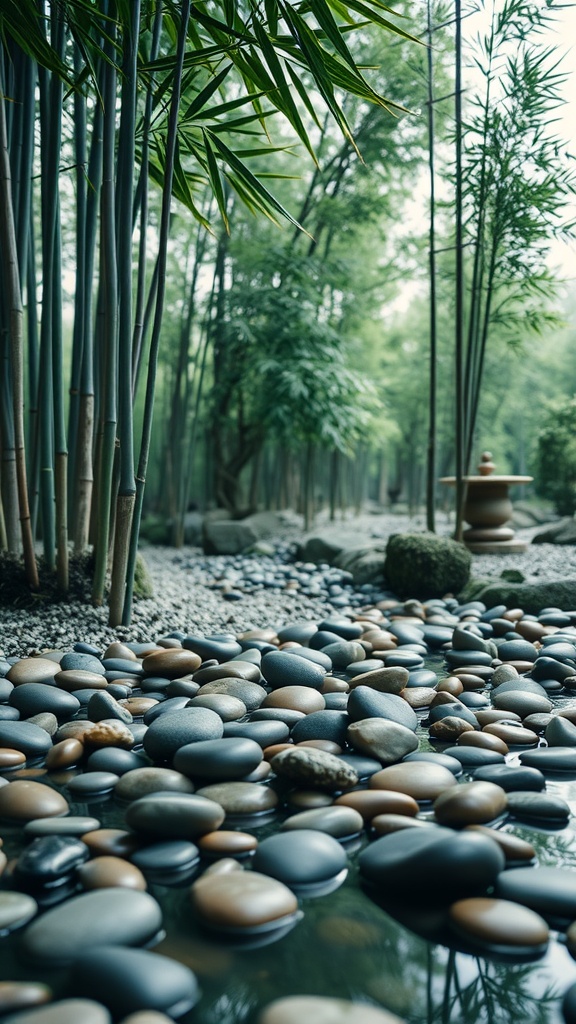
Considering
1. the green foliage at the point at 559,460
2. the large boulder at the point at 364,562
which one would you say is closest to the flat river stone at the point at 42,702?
the large boulder at the point at 364,562

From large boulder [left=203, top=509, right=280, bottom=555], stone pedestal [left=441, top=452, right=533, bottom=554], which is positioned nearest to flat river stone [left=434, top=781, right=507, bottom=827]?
A: stone pedestal [left=441, top=452, right=533, bottom=554]

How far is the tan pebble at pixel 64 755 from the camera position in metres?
1.27

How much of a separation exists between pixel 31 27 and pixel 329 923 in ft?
6.76

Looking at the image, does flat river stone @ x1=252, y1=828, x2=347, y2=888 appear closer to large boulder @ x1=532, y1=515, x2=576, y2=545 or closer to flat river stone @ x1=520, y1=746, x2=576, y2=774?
flat river stone @ x1=520, y1=746, x2=576, y2=774

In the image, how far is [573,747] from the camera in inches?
53.6

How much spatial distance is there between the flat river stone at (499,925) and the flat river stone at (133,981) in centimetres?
31

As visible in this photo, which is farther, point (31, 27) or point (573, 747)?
point (31, 27)

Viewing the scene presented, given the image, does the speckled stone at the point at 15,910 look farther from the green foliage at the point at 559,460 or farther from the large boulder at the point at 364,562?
the green foliage at the point at 559,460

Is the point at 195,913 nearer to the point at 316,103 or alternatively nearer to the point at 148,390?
the point at 148,390

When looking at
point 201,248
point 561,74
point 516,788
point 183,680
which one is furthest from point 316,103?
point 516,788

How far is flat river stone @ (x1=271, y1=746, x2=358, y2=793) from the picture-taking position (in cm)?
114

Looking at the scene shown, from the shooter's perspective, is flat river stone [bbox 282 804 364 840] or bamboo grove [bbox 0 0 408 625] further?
bamboo grove [bbox 0 0 408 625]

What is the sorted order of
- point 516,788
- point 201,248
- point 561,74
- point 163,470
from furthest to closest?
point 163,470 < point 201,248 < point 561,74 < point 516,788

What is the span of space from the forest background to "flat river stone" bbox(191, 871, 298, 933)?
56.6 inches
